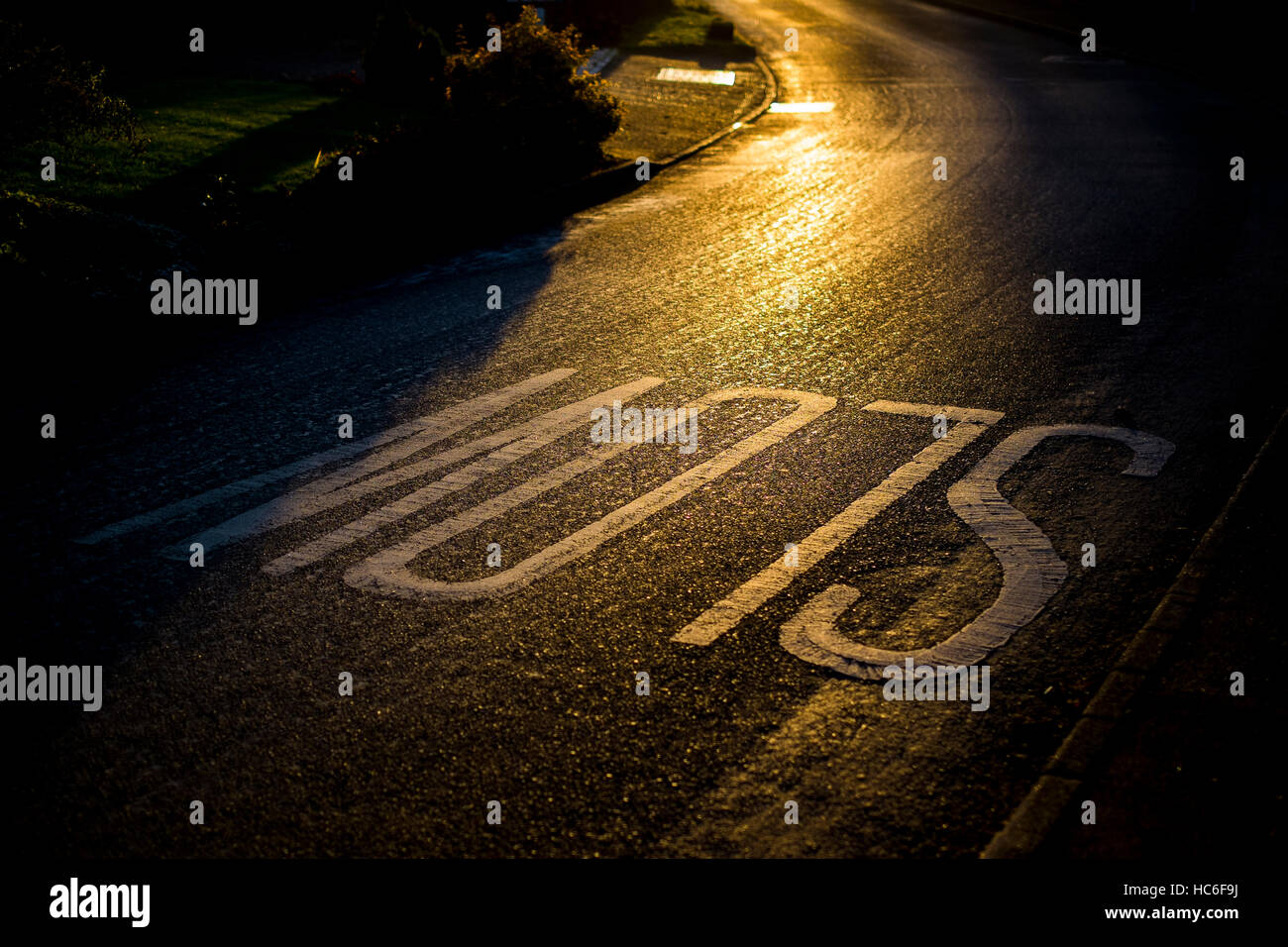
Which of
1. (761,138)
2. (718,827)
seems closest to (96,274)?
(718,827)

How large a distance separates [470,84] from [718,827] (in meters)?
13.4

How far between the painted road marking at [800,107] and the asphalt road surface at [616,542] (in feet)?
33.5

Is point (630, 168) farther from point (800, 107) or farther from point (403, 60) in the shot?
point (800, 107)

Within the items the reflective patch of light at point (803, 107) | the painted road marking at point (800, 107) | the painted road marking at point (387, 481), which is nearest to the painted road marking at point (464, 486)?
the painted road marking at point (387, 481)

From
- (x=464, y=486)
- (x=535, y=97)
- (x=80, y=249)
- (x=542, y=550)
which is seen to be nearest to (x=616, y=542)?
(x=542, y=550)

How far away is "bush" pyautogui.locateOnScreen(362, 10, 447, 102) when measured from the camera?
19375 mm

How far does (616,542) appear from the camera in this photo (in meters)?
5.39

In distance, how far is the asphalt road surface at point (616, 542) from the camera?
371 cm

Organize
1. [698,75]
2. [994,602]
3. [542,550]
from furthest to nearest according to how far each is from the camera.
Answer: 1. [698,75]
2. [542,550]
3. [994,602]

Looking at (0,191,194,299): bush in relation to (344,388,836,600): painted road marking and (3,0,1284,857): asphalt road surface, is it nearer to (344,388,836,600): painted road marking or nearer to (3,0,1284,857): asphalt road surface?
(3,0,1284,857): asphalt road surface

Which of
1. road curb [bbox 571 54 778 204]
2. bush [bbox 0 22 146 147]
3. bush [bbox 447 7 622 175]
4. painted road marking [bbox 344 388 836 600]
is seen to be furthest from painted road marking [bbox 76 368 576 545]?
bush [bbox 447 7 622 175]

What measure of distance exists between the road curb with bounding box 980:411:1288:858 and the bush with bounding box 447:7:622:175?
11.3m

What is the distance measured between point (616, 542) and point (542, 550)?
14.3 inches

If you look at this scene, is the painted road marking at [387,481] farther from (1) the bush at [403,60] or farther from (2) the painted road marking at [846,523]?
(1) the bush at [403,60]
